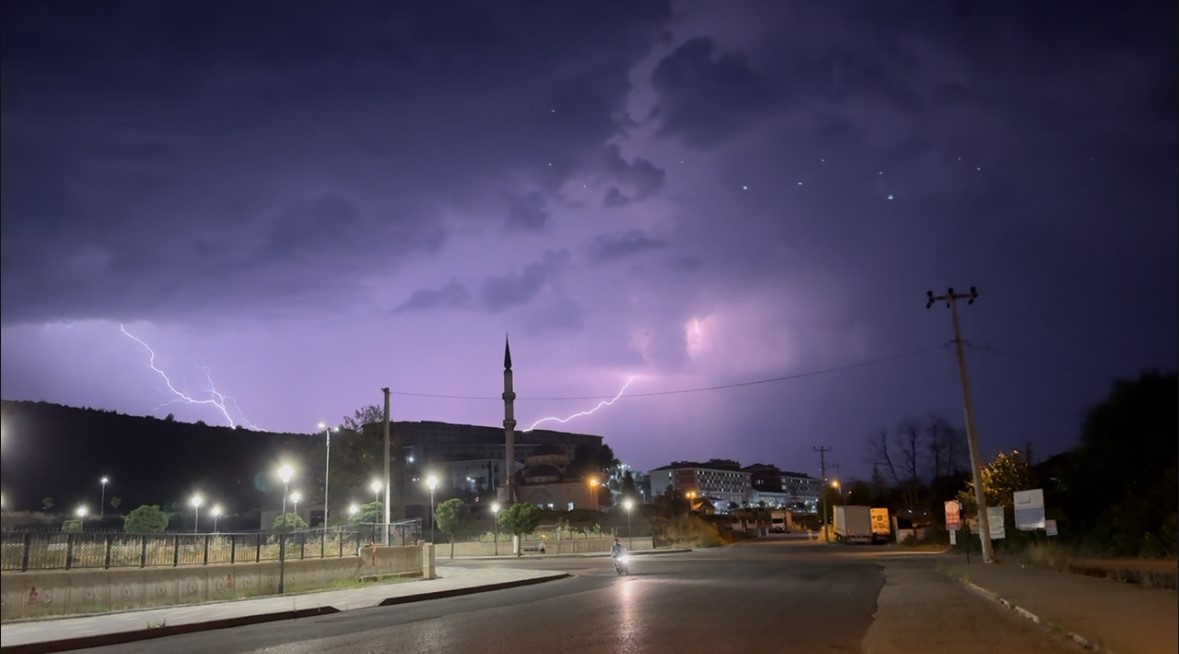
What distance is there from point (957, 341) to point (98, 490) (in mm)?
83657

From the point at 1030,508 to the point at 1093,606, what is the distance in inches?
720

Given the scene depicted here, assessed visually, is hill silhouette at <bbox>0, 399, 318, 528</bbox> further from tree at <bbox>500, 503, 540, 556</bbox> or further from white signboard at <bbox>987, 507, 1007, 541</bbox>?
white signboard at <bbox>987, 507, 1007, 541</bbox>

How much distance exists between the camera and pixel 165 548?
21.9 meters

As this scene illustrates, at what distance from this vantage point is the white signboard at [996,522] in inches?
1260

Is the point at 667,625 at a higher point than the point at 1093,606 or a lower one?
lower

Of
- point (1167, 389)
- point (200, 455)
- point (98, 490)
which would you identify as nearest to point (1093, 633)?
point (1167, 389)

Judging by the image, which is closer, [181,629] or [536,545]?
[181,629]

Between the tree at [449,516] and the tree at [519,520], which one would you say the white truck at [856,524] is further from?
the tree at [449,516]

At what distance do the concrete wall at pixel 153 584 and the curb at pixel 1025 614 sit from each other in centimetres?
1930

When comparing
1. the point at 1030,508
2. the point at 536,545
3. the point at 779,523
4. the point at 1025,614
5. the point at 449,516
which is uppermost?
the point at 1030,508

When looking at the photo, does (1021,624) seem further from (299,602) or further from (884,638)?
(299,602)

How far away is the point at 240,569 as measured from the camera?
24.0 m

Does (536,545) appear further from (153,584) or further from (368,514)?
(153,584)

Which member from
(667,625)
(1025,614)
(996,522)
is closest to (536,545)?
(996,522)
